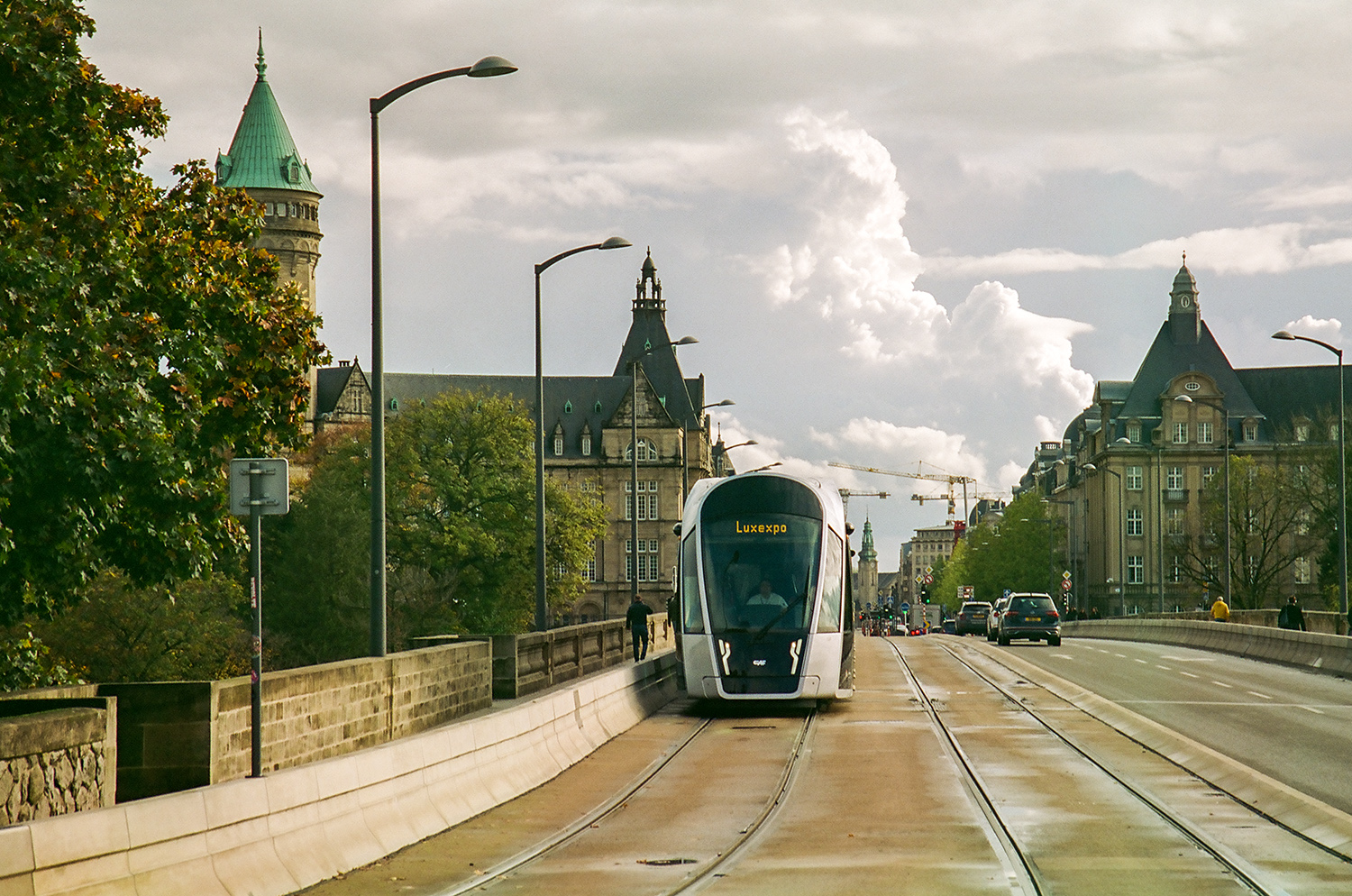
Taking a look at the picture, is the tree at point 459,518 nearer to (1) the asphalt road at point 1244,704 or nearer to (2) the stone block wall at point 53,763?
(1) the asphalt road at point 1244,704

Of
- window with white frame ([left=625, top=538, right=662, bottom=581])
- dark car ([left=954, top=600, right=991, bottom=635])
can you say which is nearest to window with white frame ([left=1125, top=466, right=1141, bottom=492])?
window with white frame ([left=625, top=538, right=662, bottom=581])

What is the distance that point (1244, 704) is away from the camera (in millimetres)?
28812

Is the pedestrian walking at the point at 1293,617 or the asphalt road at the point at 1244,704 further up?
the pedestrian walking at the point at 1293,617

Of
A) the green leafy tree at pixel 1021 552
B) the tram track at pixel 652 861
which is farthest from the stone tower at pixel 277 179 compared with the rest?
the tram track at pixel 652 861

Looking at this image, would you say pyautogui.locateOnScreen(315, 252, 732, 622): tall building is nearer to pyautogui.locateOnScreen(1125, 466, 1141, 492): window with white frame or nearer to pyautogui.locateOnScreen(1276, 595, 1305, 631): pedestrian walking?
pyautogui.locateOnScreen(1125, 466, 1141, 492): window with white frame

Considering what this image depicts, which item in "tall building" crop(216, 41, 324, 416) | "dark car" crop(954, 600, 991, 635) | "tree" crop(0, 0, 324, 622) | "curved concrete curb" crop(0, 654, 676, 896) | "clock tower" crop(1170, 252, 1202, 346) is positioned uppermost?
"tall building" crop(216, 41, 324, 416)

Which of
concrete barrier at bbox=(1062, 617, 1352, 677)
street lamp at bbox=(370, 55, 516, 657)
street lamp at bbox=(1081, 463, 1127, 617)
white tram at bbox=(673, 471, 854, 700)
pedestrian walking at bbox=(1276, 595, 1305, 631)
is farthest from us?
street lamp at bbox=(1081, 463, 1127, 617)

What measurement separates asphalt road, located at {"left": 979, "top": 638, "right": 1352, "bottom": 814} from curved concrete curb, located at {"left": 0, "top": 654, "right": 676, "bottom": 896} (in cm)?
785

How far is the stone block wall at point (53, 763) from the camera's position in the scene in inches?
410

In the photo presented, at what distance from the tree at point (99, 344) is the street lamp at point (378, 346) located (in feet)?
13.7

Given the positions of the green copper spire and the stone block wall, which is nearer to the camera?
the stone block wall

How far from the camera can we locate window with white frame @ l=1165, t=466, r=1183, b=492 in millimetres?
127000

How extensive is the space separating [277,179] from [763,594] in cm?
10506

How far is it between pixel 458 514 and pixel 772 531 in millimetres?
61685
